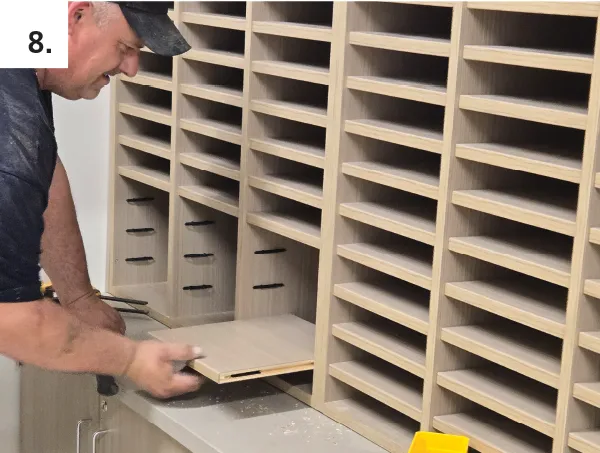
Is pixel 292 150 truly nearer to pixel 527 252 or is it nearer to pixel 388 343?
pixel 388 343

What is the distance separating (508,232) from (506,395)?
19cm

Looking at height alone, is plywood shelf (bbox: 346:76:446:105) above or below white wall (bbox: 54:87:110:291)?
above

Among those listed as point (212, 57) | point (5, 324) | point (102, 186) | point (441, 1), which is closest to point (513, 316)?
point (441, 1)

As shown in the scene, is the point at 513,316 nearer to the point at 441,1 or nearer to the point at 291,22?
the point at 441,1

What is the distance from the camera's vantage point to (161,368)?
4.31ft

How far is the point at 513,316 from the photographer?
105cm

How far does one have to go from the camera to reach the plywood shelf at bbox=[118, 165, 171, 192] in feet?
5.71

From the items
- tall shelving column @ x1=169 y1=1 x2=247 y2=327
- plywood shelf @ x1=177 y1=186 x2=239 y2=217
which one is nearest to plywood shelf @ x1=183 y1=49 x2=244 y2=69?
tall shelving column @ x1=169 y1=1 x2=247 y2=327

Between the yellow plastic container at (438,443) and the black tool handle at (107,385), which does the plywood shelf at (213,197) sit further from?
the yellow plastic container at (438,443)

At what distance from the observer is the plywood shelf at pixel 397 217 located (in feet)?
3.82

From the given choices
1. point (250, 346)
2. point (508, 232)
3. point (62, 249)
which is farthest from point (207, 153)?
point (508, 232)

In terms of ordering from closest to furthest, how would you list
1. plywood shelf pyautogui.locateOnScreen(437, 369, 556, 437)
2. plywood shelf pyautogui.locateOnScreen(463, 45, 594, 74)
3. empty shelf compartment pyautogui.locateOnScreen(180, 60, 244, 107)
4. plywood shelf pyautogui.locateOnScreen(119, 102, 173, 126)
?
plywood shelf pyautogui.locateOnScreen(463, 45, 594, 74)
plywood shelf pyautogui.locateOnScreen(437, 369, 556, 437)
empty shelf compartment pyautogui.locateOnScreen(180, 60, 244, 107)
plywood shelf pyautogui.locateOnScreen(119, 102, 173, 126)

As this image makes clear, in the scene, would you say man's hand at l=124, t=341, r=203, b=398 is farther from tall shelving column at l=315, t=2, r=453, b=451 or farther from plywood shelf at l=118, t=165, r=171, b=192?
plywood shelf at l=118, t=165, r=171, b=192

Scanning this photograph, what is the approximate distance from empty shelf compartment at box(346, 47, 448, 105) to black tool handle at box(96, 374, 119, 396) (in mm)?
540
